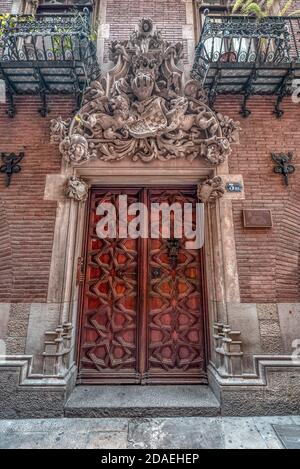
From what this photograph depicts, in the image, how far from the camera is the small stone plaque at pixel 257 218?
13.5 ft

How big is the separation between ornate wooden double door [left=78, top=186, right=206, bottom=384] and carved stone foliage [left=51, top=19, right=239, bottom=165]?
0.84 meters

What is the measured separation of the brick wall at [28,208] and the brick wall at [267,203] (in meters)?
3.17

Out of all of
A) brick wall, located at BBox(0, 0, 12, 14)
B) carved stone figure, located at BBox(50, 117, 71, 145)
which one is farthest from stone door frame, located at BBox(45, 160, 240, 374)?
brick wall, located at BBox(0, 0, 12, 14)

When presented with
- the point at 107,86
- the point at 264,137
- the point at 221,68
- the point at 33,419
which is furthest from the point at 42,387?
the point at 221,68

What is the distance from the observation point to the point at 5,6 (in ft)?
17.8

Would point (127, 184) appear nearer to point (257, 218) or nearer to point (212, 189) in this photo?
point (212, 189)

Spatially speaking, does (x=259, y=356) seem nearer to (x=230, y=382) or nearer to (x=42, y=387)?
(x=230, y=382)

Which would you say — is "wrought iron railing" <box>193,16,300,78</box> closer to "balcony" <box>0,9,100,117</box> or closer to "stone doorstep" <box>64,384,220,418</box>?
"balcony" <box>0,9,100,117</box>

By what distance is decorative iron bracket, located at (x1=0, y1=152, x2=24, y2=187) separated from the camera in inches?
171

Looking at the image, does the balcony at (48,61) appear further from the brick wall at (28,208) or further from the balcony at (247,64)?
the balcony at (247,64)

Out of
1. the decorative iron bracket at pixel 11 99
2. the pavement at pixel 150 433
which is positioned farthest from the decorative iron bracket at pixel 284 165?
Result: the decorative iron bracket at pixel 11 99

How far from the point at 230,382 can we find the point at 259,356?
0.58m

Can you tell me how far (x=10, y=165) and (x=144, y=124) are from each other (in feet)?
8.11
